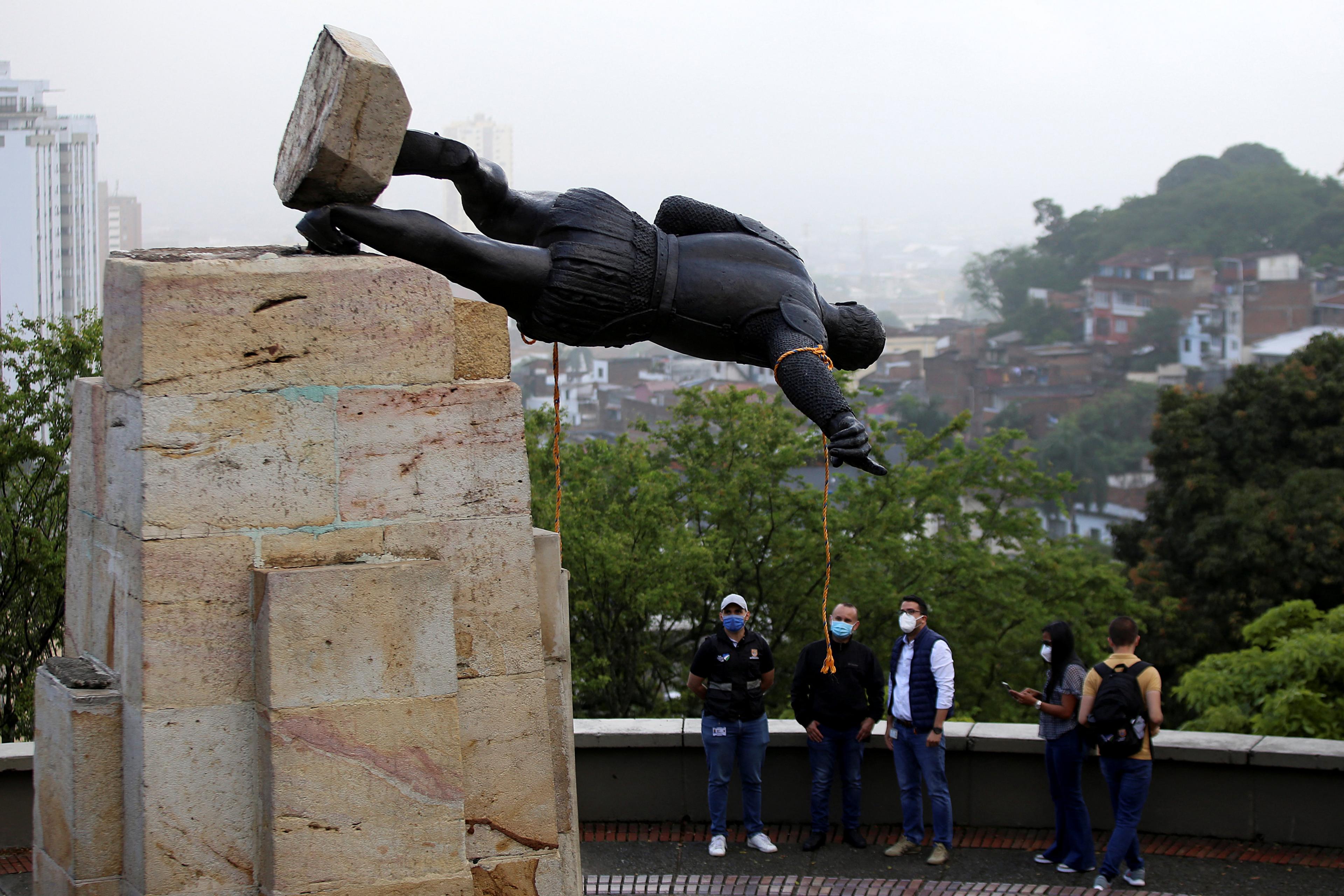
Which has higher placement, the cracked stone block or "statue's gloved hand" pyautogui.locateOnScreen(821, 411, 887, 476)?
"statue's gloved hand" pyautogui.locateOnScreen(821, 411, 887, 476)

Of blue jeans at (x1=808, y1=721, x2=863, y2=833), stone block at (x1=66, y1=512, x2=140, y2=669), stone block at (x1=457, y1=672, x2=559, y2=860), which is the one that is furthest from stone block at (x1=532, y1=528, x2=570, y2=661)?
blue jeans at (x1=808, y1=721, x2=863, y2=833)

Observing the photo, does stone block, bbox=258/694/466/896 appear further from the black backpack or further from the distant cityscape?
the distant cityscape

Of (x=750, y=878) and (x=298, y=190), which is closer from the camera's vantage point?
(x=298, y=190)

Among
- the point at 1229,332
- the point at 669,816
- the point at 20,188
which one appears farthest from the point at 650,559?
the point at 1229,332

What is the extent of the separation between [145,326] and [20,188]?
68.3 m

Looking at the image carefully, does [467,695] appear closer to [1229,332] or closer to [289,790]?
[289,790]

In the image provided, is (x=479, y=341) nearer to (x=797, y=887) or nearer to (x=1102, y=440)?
(x=797, y=887)

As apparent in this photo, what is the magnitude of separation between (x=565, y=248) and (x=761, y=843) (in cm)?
461

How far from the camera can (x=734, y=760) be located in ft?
29.1

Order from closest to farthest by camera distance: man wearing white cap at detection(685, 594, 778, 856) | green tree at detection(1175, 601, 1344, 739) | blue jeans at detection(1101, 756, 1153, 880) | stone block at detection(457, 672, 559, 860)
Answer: stone block at detection(457, 672, 559, 860) < blue jeans at detection(1101, 756, 1153, 880) < man wearing white cap at detection(685, 594, 778, 856) < green tree at detection(1175, 601, 1344, 739)

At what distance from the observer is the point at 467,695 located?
16.7 feet

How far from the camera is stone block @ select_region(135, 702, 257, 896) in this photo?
4.75 metres

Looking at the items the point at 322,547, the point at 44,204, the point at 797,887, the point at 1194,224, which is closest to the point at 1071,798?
the point at 797,887

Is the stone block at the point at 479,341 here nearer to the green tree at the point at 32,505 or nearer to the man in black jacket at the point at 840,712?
the man in black jacket at the point at 840,712
